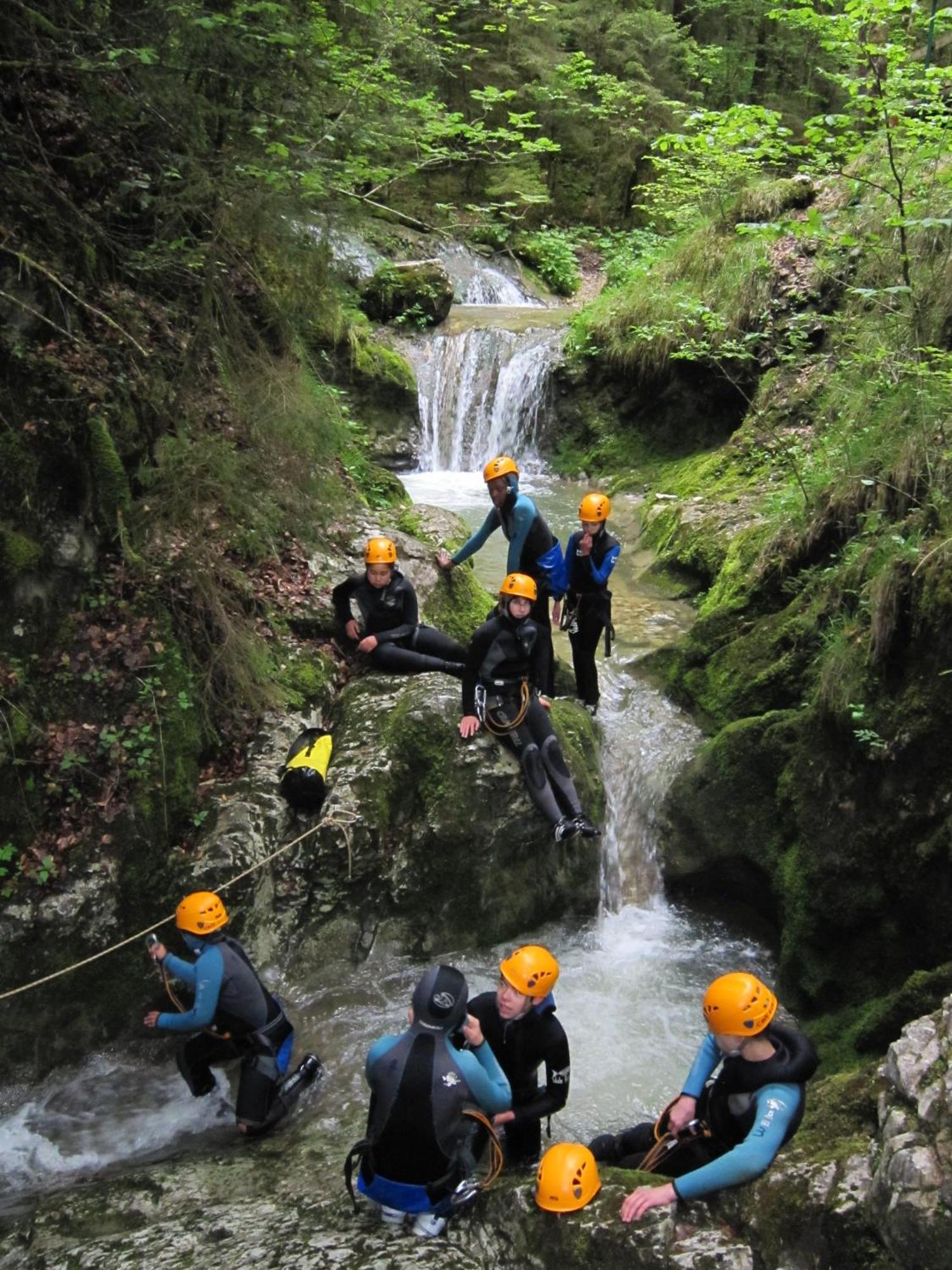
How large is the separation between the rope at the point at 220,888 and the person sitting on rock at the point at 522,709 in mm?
1070

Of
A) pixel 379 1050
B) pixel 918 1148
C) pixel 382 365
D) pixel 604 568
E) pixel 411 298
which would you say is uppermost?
pixel 411 298

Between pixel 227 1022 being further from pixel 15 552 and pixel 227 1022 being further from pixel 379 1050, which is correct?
pixel 15 552

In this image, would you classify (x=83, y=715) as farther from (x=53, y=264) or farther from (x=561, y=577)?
(x=561, y=577)

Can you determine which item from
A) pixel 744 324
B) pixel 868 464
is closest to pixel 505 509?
pixel 868 464

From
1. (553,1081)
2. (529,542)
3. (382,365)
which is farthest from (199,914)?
(382,365)

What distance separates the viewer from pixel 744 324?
12.1 meters

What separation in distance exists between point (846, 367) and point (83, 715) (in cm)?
766

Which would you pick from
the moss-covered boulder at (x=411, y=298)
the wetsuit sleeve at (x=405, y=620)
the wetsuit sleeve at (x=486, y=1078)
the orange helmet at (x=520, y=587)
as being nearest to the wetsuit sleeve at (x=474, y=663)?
the orange helmet at (x=520, y=587)

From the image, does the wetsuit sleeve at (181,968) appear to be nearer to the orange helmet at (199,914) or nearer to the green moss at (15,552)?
the orange helmet at (199,914)

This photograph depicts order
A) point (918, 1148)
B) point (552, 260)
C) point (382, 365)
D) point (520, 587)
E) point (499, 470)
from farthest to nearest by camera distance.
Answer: point (552, 260), point (382, 365), point (499, 470), point (520, 587), point (918, 1148)

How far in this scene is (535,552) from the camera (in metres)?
6.80

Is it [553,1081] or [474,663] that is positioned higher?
[474,663]

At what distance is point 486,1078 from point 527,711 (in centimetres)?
298

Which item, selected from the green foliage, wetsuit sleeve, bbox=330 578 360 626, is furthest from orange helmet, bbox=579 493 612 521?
the green foliage
